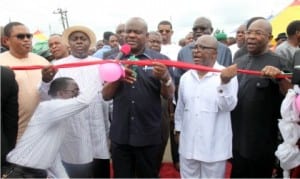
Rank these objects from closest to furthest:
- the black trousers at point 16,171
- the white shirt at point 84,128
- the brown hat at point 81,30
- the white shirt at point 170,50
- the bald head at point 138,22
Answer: the black trousers at point 16,171
the bald head at point 138,22
the white shirt at point 84,128
the brown hat at point 81,30
the white shirt at point 170,50

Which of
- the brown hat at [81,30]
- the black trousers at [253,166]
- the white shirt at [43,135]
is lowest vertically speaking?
the black trousers at [253,166]

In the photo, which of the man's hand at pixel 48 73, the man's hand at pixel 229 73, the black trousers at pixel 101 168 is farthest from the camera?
the black trousers at pixel 101 168

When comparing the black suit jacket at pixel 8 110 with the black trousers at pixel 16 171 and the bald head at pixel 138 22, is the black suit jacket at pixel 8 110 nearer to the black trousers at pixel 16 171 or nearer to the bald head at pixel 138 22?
the black trousers at pixel 16 171

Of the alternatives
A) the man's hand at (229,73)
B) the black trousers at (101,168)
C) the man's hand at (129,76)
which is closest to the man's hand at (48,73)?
the man's hand at (129,76)

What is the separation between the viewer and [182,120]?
407 centimetres

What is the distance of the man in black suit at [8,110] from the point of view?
118 inches

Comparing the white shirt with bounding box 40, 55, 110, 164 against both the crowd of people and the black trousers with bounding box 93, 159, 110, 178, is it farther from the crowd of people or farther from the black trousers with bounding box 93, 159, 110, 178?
the black trousers with bounding box 93, 159, 110, 178

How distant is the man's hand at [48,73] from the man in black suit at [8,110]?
63cm

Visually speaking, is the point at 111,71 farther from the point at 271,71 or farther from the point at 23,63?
the point at 271,71

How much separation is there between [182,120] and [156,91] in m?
0.42

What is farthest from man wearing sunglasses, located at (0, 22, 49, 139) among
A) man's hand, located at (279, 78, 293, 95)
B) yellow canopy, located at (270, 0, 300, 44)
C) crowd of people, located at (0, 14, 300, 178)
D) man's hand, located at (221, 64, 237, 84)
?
yellow canopy, located at (270, 0, 300, 44)

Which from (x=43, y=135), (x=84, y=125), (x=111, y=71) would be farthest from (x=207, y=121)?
(x=43, y=135)

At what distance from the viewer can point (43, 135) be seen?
343 centimetres

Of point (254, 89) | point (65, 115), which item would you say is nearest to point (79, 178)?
point (65, 115)
